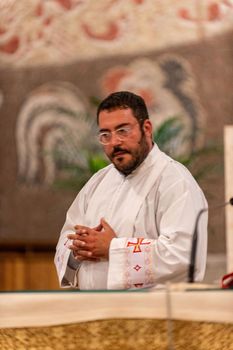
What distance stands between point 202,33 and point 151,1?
0.30 meters

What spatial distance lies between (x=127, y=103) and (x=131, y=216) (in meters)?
0.53

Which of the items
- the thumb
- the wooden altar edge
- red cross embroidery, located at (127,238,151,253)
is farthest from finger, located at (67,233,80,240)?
the wooden altar edge

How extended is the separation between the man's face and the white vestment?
0.12 feet

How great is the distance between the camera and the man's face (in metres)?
3.58

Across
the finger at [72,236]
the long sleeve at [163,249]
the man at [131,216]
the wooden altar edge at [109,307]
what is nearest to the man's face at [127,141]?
the man at [131,216]

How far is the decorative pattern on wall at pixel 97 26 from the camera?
420 centimetres

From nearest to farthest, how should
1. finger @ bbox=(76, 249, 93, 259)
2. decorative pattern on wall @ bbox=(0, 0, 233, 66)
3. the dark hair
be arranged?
1. finger @ bbox=(76, 249, 93, 259)
2. the dark hair
3. decorative pattern on wall @ bbox=(0, 0, 233, 66)

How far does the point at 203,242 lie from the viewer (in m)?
3.64

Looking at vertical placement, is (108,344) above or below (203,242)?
below

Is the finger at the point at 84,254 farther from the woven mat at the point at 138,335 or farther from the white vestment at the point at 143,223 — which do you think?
the woven mat at the point at 138,335

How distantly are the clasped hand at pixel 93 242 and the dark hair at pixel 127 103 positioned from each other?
1.64 feet

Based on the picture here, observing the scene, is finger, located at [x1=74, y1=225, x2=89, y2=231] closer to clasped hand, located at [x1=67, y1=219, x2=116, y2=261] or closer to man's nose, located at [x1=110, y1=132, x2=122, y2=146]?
clasped hand, located at [x1=67, y1=219, x2=116, y2=261]

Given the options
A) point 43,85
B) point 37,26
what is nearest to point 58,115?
point 43,85

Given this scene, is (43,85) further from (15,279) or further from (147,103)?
(15,279)
